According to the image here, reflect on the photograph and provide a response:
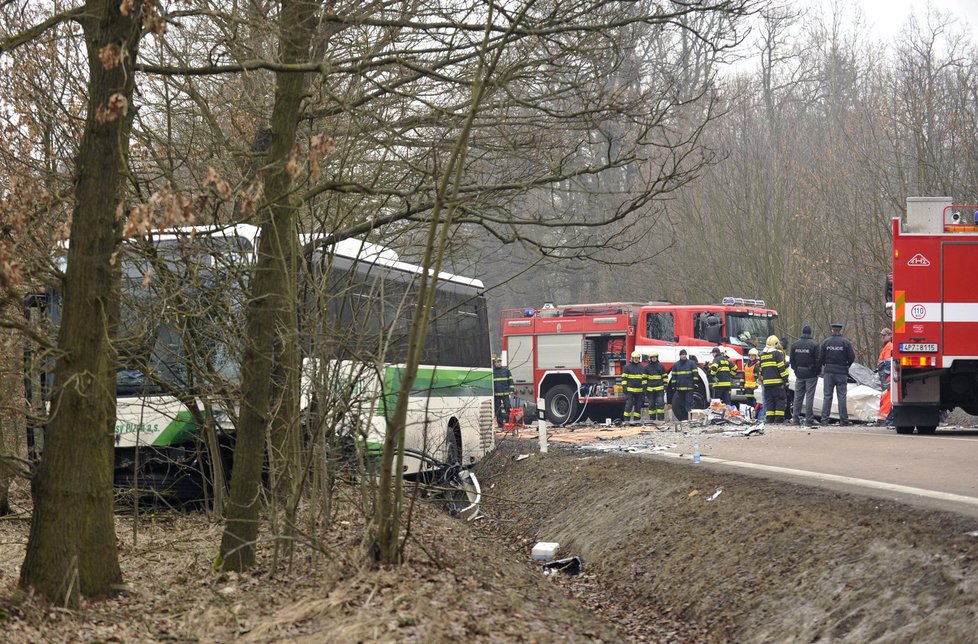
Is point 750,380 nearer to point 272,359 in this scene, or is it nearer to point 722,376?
point 722,376

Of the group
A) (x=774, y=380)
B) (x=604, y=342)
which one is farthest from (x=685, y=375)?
(x=604, y=342)

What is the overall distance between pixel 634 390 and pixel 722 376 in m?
2.78

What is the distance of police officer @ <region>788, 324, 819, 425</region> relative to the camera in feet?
75.5

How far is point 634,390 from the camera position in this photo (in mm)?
27969

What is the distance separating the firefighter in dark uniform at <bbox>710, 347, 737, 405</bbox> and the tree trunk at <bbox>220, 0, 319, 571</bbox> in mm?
17659

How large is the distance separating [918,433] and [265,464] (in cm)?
1281

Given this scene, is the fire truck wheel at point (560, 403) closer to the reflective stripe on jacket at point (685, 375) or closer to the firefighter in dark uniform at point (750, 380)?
the reflective stripe on jacket at point (685, 375)

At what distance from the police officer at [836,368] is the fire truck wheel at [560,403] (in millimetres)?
9368

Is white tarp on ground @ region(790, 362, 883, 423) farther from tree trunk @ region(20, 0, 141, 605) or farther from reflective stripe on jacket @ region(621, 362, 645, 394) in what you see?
tree trunk @ region(20, 0, 141, 605)

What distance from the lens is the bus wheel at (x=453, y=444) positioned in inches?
572

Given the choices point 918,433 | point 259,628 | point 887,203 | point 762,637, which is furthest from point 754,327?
point 259,628

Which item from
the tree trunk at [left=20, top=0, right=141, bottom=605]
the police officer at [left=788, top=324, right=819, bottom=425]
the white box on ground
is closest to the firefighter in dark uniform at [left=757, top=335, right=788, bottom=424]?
the police officer at [left=788, top=324, right=819, bottom=425]

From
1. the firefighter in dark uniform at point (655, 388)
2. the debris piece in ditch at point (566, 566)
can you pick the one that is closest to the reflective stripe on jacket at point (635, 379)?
the firefighter in dark uniform at point (655, 388)

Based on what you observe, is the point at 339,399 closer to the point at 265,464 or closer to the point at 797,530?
the point at 265,464
